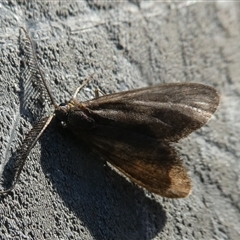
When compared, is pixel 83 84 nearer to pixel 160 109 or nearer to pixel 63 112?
pixel 63 112

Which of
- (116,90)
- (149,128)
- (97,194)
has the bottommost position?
(97,194)

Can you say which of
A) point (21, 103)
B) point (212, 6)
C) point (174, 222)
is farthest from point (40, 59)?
point (212, 6)

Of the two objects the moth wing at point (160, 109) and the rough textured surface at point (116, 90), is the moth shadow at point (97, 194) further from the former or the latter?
the moth wing at point (160, 109)

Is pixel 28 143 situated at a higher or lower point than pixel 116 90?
lower

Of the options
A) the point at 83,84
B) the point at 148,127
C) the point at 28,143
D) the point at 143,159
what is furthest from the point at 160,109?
the point at 28,143

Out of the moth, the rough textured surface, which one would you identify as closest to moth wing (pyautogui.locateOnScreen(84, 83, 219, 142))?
the moth

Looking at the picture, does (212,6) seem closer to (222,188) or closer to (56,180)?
(222,188)

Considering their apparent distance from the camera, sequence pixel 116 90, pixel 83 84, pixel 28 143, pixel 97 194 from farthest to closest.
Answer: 1. pixel 116 90
2. pixel 83 84
3. pixel 97 194
4. pixel 28 143

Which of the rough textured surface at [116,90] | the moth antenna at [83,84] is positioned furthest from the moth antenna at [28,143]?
the moth antenna at [83,84]
